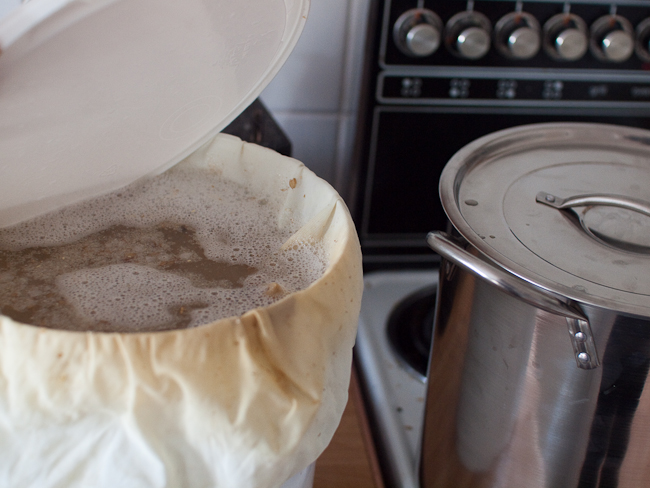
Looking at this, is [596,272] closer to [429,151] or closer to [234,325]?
[234,325]

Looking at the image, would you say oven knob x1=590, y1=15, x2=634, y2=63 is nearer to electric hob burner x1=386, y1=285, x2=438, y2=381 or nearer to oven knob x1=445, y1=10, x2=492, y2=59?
oven knob x1=445, y1=10, x2=492, y2=59

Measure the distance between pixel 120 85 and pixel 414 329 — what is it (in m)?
0.43

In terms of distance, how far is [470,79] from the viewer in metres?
0.66

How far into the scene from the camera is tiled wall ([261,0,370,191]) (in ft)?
2.24

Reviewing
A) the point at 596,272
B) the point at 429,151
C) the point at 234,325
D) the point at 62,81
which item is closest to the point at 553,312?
the point at 596,272

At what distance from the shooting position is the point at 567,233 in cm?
39

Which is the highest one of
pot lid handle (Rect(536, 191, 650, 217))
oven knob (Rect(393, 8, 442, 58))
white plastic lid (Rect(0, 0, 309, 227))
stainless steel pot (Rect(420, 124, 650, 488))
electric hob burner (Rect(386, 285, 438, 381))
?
oven knob (Rect(393, 8, 442, 58))

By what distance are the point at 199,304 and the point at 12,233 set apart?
0.14 metres

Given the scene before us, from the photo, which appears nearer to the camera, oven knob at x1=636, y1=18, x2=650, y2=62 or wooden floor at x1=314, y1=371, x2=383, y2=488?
wooden floor at x1=314, y1=371, x2=383, y2=488

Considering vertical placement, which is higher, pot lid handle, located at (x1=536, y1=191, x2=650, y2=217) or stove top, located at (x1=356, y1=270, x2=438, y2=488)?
pot lid handle, located at (x1=536, y1=191, x2=650, y2=217)

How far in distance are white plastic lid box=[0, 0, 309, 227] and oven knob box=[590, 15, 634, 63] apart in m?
0.42

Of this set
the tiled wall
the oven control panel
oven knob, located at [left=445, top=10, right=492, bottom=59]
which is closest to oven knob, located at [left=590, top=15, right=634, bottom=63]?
the oven control panel

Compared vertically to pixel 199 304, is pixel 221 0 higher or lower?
higher

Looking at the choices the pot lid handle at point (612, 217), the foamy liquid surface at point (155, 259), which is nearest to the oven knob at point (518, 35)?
the pot lid handle at point (612, 217)
